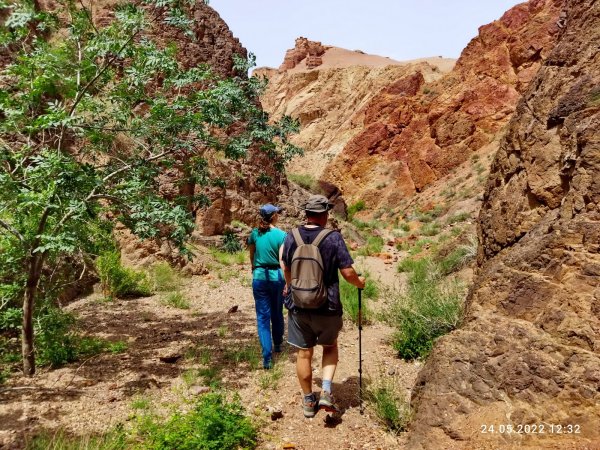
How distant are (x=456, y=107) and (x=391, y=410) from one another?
30240 millimetres

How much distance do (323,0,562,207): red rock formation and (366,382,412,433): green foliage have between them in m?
27.8

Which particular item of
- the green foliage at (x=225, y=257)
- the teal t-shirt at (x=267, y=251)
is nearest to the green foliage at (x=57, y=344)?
the teal t-shirt at (x=267, y=251)

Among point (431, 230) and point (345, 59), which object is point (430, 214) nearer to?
point (431, 230)

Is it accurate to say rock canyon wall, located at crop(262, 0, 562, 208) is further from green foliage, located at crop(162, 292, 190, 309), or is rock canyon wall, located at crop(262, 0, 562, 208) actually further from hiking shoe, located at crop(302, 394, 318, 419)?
hiking shoe, located at crop(302, 394, 318, 419)

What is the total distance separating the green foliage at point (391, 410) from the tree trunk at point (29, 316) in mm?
3477

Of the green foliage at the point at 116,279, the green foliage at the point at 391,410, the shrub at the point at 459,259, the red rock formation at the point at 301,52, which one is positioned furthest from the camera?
the red rock formation at the point at 301,52

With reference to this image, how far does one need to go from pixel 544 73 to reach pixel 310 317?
286 cm

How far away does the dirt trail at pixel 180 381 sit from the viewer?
3.34m

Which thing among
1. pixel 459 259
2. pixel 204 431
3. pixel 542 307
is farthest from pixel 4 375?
pixel 459 259

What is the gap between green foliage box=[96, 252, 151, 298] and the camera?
755cm

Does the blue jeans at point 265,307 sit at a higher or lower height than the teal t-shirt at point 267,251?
lower

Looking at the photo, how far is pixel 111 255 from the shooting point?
7602mm

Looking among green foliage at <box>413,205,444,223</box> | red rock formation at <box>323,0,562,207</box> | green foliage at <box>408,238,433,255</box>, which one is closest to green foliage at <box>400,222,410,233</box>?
green foliage at <box>413,205,444,223</box>

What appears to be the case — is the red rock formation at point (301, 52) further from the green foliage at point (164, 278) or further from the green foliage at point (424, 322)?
the green foliage at point (424, 322)
